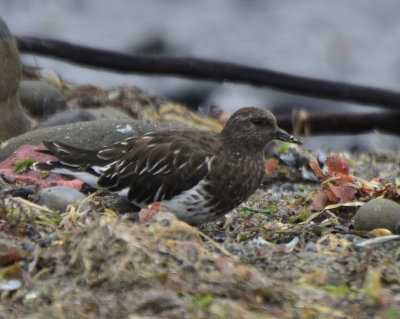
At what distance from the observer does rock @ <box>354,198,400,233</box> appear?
361cm

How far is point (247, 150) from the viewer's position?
4.07 metres

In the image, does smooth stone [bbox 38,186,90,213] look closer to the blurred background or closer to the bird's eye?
the bird's eye

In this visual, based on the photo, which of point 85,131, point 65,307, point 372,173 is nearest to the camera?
point 65,307

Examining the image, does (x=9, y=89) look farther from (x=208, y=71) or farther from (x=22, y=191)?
(x=208, y=71)

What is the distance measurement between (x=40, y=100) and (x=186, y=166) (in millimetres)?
2989

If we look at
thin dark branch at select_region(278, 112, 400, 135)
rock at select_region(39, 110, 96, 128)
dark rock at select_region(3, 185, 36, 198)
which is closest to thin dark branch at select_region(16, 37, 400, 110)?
thin dark branch at select_region(278, 112, 400, 135)

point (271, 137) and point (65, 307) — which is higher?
point (271, 137)

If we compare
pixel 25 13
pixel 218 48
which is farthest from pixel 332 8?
pixel 25 13

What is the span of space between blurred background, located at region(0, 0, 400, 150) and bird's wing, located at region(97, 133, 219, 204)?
17.0 ft

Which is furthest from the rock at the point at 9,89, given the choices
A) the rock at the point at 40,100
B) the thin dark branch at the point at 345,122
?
the thin dark branch at the point at 345,122

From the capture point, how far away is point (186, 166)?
3.92 m

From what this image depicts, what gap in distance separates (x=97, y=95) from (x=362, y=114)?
7.98ft

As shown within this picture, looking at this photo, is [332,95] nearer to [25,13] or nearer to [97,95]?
[97,95]

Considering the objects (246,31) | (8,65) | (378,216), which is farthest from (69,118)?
(246,31)
